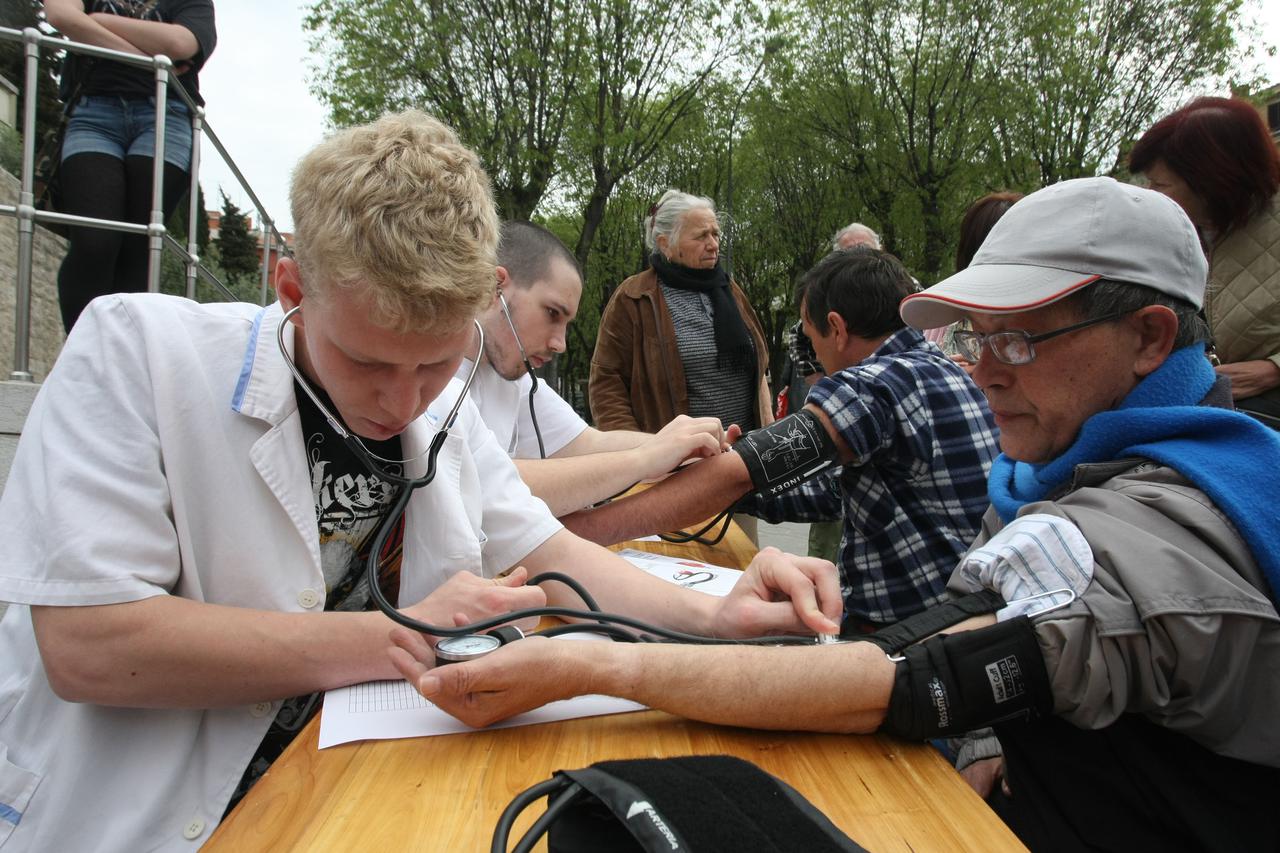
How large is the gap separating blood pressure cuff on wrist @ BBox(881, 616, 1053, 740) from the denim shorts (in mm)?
3698

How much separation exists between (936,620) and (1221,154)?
2058 mm

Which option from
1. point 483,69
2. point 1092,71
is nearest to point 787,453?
point 483,69

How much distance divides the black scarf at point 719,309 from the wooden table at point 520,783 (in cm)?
348

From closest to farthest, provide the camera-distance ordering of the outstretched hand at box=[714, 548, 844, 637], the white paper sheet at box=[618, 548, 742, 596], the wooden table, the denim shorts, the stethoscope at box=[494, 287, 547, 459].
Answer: the wooden table, the outstretched hand at box=[714, 548, 844, 637], the white paper sheet at box=[618, 548, 742, 596], the stethoscope at box=[494, 287, 547, 459], the denim shorts

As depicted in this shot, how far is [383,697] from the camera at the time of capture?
1272mm

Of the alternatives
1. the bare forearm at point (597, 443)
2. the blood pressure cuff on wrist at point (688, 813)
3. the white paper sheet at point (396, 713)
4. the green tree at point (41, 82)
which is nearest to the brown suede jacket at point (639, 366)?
the bare forearm at point (597, 443)

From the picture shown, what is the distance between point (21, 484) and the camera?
1.20m

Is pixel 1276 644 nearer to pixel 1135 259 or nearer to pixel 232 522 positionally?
pixel 1135 259

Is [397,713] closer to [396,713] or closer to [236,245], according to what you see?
[396,713]

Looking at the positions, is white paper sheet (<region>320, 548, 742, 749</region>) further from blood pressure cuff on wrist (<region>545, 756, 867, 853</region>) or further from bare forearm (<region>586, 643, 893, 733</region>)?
blood pressure cuff on wrist (<region>545, 756, 867, 853</region>)


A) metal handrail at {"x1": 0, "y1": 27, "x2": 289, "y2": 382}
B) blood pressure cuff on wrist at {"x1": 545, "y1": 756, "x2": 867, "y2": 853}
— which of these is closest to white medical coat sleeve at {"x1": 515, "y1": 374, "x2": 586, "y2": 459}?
metal handrail at {"x1": 0, "y1": 27, "x2": 289, "y2": 382}

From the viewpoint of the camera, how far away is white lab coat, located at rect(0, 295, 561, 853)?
1170 millimetres

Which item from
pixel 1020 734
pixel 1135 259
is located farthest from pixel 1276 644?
pixel 1135 259

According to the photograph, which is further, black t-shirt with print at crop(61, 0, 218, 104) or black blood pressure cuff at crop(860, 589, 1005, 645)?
black t-shirt with print at crop(61, 0, 218, 104)
